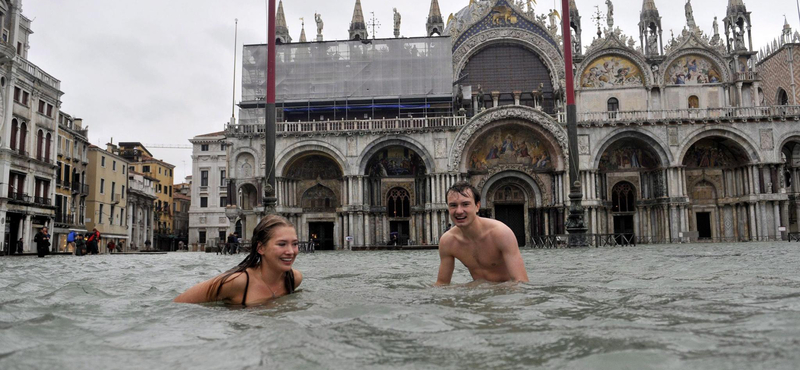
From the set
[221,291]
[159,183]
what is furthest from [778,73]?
[159,183]

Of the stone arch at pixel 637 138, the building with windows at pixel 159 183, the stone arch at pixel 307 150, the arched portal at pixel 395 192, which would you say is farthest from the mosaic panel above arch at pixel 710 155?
the building with windows at pixel 159 183

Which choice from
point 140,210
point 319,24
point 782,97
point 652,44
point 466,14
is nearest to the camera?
point 652,44

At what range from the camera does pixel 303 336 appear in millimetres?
3385

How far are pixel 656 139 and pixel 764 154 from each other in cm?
537

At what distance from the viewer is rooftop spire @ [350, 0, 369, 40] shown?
39406 millimetres

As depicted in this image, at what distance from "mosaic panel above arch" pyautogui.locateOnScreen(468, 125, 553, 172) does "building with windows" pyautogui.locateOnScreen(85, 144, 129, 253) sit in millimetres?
26299

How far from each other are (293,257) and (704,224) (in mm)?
33492

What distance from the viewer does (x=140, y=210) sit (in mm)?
54094

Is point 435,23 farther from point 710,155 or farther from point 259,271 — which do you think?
point 259,271

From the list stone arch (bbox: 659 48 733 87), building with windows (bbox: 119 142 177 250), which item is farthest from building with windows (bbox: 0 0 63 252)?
stone arch (bbox: 659 48 733 87)

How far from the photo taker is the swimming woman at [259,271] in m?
5.06

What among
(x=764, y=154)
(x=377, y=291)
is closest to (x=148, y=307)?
(x=377, y=291)

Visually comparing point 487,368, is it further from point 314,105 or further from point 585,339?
point 314,105

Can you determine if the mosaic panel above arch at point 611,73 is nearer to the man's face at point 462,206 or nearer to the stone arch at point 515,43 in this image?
the stone arch at point 515,43
